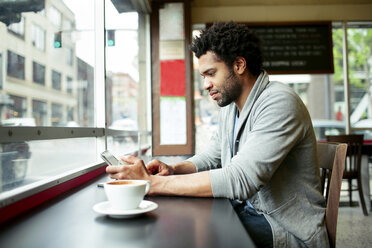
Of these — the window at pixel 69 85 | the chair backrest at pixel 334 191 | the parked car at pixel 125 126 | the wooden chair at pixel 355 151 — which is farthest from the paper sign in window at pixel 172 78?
the chair backrest at pixel 334 191

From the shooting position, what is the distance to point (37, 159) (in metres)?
1.21

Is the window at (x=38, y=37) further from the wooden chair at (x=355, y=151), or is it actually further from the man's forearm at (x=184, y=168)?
the wooden chair at (x=355, y=151)

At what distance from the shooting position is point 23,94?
1180 millimetres

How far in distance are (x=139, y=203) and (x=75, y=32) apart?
4.16 ft

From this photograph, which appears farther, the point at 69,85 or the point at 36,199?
the point at 69,85

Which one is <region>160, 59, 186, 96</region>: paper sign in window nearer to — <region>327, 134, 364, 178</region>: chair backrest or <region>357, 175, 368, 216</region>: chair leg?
<region>327, 134, 364, 178</region>: chair backrest

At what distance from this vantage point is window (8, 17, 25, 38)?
1076 millimetres

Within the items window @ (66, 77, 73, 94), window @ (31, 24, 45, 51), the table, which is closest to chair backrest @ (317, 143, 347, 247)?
the table

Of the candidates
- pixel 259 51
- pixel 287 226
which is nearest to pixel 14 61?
pixel 259 51

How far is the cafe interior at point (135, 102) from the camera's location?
760mm

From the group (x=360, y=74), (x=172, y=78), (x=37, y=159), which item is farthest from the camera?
(x=360, y=74)

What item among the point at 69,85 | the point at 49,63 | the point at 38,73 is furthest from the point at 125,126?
the point at 38,73

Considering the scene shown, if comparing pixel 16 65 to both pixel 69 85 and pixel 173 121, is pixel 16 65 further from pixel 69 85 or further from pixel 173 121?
pixel 173 121

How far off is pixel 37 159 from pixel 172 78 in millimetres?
2541
